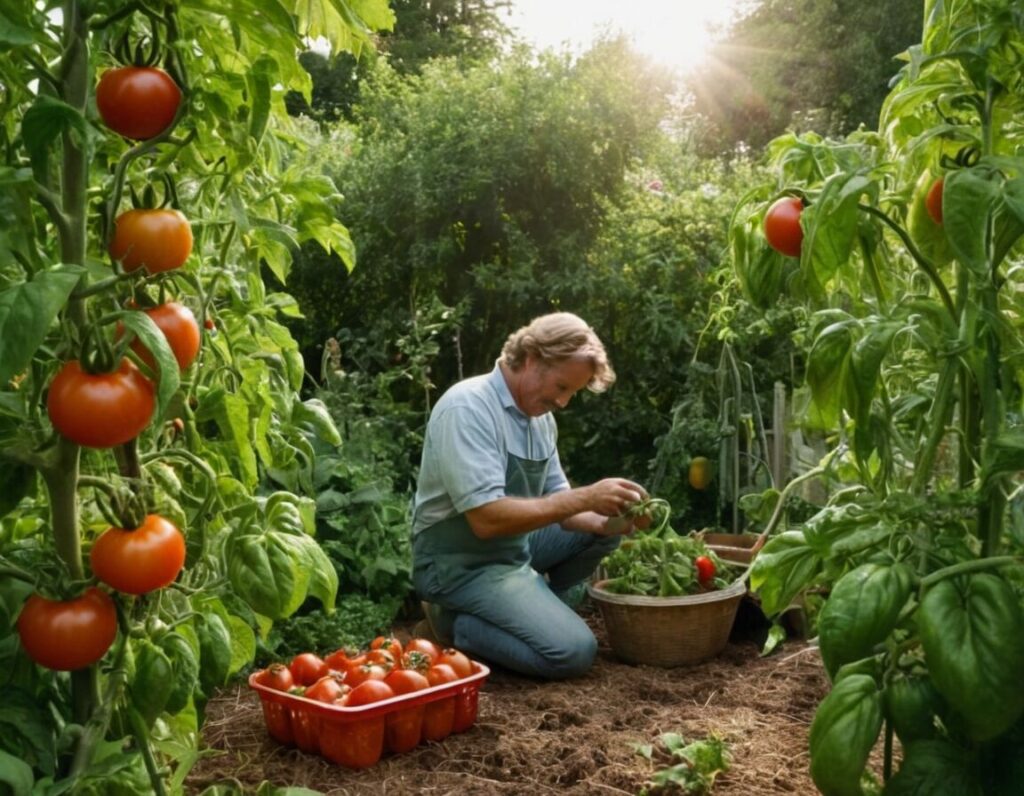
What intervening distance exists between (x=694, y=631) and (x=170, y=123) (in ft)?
9.75

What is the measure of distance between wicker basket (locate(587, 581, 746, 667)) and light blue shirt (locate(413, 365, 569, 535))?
0.64 meters

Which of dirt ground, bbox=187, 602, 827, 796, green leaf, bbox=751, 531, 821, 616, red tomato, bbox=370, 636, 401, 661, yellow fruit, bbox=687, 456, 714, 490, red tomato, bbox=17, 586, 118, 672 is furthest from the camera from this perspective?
yellow fruit, bbox=687, 456, 714, 490

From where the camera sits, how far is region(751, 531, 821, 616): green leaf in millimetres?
1834

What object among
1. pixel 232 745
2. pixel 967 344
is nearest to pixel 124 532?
pixel 967 344

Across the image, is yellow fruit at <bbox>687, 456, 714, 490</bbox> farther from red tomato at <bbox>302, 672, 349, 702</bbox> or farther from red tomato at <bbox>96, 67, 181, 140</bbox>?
red tomato at <bbox>96, 67, 181, 140</bbox>

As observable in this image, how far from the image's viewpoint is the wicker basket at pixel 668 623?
390cm

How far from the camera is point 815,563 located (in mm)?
1849

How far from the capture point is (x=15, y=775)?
146 centimetres

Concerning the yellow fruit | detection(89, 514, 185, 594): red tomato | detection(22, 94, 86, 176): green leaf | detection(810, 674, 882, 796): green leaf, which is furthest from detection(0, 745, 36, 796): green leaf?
the yellow fruit

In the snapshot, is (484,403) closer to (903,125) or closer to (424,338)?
(903,125)

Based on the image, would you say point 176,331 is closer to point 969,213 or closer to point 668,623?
point 969,213

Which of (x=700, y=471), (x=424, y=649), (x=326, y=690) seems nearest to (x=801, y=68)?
(x=700, y=471)

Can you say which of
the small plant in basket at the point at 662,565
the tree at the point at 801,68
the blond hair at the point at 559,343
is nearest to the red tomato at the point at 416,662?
the small plant in basket at the point at 662,565

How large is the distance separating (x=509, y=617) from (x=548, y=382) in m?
0.87
